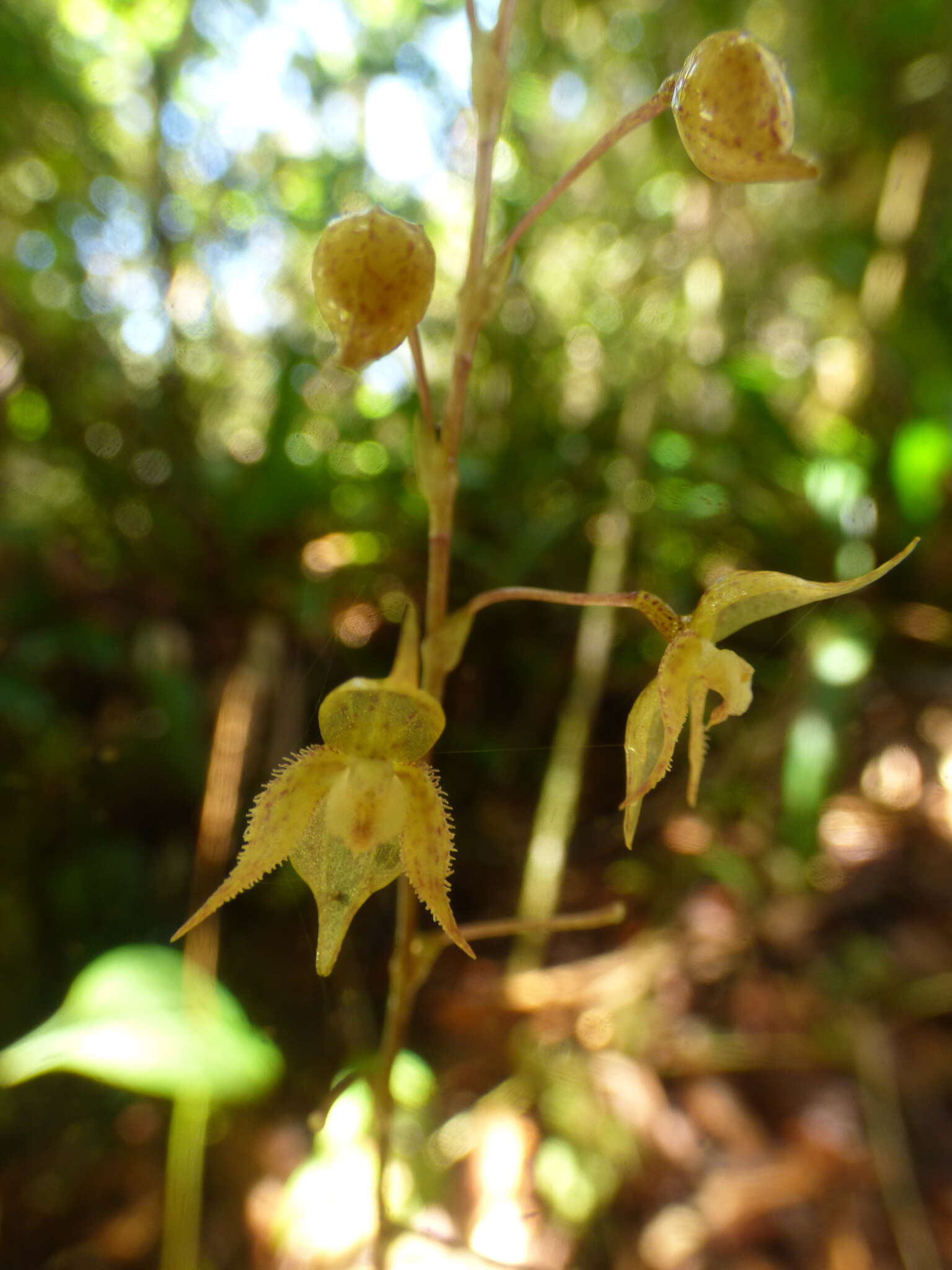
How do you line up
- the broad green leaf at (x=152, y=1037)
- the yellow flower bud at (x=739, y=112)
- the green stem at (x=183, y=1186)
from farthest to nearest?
1. the green stem at (x=183, y=1186)
2. the broad green leaf at (x=152, y=1037)
3. the yellow flower bud at (x=739, y=112)

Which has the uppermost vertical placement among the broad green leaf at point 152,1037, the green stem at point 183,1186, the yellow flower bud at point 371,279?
the yellow flower bud at point 371,279

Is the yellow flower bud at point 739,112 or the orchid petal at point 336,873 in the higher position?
the yellow flower bud at point 739,112

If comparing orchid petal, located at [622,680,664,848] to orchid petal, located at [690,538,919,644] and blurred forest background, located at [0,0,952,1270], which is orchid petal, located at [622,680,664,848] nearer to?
orchid petal, located at [690,538,919,644]

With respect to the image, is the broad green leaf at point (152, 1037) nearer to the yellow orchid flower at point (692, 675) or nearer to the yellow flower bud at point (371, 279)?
the yellow orchid flower at point (692, 675)

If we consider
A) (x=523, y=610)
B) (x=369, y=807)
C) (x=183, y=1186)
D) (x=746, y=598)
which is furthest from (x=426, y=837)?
(x=523, y=610)

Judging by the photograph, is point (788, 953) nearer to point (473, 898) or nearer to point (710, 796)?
point (710, 796)

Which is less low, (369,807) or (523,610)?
(523,610)

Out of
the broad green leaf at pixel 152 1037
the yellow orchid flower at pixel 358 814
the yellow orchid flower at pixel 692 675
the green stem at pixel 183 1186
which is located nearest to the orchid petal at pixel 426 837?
the yellow orchid flower at pixel 358 814

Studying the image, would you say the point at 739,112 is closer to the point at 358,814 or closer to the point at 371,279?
the point at 371,279
